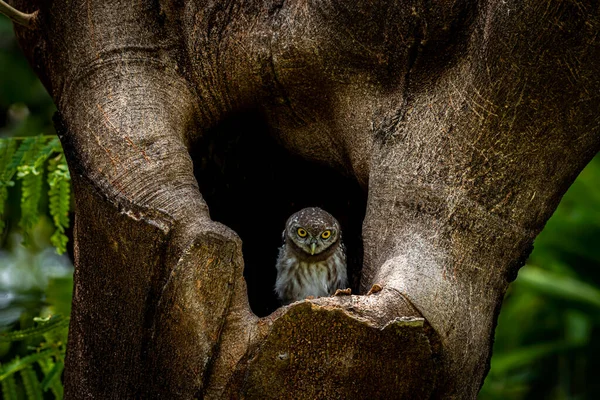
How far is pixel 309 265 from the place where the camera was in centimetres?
519

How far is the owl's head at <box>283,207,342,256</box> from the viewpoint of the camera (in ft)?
15.6

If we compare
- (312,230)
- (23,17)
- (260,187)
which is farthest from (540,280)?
(23,17)

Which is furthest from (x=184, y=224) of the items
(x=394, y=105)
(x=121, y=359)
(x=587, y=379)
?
(x=587, y=379)

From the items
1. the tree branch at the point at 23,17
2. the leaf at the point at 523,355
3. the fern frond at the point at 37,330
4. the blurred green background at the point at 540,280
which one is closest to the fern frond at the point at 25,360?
the fern frond at the point at 37,330

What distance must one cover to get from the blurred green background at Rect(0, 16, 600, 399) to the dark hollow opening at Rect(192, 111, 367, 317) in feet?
7.65

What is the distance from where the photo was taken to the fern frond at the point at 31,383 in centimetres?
467

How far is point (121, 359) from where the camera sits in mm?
3178

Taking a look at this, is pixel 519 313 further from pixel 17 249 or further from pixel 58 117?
pixel 58 117

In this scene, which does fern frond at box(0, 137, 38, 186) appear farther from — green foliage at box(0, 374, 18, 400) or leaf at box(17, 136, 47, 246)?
green foliage at box(0, 374, 18, 400)

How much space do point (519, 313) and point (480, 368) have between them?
718 centimetres

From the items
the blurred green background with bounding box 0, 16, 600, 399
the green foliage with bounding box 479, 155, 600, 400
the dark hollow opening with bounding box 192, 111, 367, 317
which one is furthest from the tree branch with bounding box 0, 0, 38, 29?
the green foliage with bounding box 479, 155, 600, 400

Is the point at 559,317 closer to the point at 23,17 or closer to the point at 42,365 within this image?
the point at 42,365

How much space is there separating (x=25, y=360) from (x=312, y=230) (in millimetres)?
1878

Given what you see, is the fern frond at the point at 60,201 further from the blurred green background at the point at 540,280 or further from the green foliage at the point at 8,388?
the blurred green background at the point at 540,280
